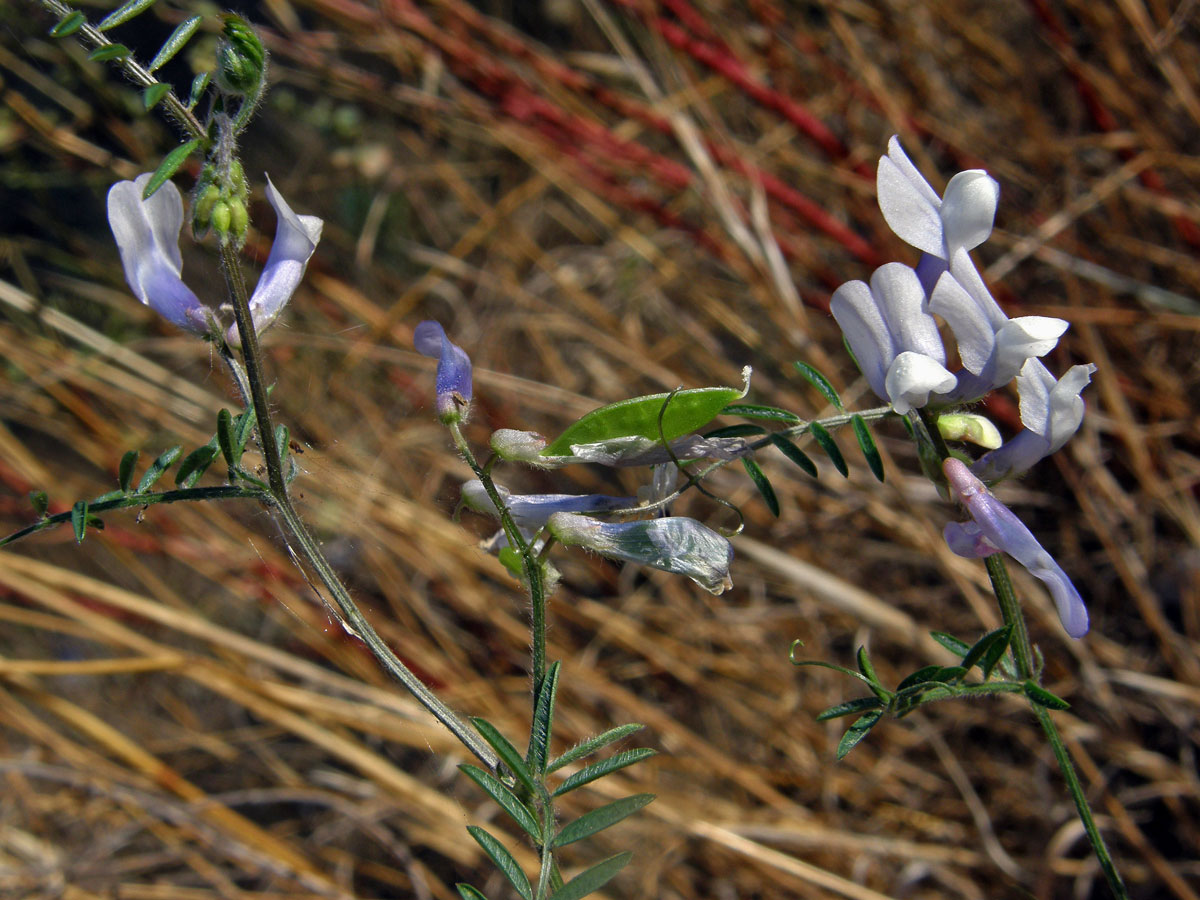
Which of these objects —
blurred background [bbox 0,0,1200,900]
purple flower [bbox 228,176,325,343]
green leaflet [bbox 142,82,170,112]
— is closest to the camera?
green leaflet [bbox 142,82,170,112]

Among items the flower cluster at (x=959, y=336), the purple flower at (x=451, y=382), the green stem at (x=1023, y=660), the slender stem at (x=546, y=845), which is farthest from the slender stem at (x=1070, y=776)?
the purple flower at (x=451, y=382)

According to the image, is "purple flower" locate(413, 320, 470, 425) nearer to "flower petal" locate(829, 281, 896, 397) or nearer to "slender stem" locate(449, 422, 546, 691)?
"slender stem" locate(449, 422, 546, 691)

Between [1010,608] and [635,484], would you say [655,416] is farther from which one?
[635,484]

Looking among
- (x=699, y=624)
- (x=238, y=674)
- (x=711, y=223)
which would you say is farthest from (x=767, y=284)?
(x=238, y=674)

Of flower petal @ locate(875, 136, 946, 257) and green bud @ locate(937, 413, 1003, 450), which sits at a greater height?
flower petal @ locate(875, 136, 946, 257)

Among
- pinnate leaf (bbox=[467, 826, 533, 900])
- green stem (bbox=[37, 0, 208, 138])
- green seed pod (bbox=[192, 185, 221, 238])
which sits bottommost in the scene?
pinnate leaf (bbox=[467, 826, 533, 900])

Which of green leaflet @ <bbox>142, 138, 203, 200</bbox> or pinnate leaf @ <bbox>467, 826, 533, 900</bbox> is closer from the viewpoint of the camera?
green leaflet @ <bbox>142, 138, 203, 200</bbox>

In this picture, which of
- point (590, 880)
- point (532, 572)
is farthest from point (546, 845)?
point (532, 572)

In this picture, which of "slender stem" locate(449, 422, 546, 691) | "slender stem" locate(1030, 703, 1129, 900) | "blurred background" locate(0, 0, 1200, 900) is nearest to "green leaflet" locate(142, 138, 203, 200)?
"slender stem" locate(449, 422, 546, 691)
